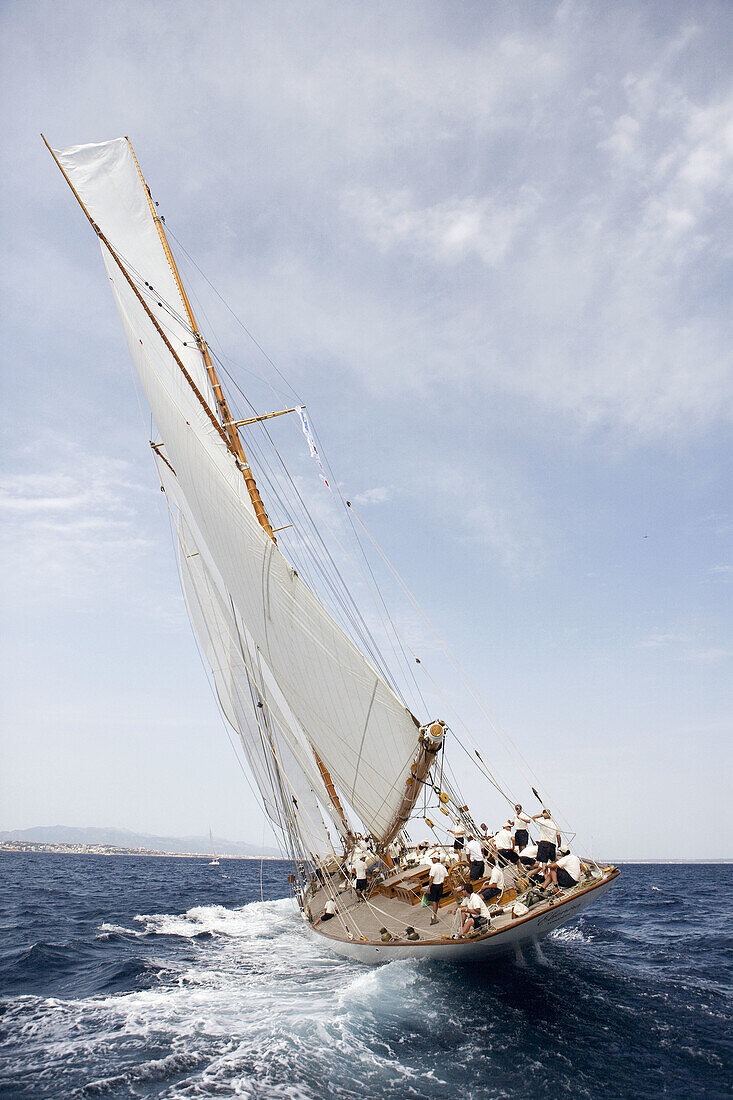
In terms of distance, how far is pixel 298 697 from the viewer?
14.6 meters

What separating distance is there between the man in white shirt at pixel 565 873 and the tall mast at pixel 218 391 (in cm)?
1227

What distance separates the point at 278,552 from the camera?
14.0 metres

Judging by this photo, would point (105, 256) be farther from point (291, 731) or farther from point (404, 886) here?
point (404, 886)

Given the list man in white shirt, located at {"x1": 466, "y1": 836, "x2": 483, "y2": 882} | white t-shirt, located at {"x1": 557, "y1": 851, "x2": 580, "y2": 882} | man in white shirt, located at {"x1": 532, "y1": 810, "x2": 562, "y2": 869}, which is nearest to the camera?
white t-shirt, located at {"x1": 557, "y1": 851, "x2": 580, "y2": 882}

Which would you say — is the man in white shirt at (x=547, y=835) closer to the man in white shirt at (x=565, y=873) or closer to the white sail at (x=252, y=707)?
the man in white shirt at (x=565, y=873)

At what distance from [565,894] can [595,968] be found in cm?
353

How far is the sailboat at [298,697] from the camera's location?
12.5 metres

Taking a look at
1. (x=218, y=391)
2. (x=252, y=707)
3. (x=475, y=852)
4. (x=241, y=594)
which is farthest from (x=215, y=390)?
(x=475, y=852)

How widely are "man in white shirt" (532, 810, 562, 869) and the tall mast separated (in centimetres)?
1134

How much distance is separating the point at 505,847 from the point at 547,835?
1.05 meters

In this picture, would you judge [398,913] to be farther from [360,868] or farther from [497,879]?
[497,879]

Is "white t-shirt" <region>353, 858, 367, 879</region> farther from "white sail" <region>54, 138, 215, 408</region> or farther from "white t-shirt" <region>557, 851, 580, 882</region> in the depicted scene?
"white sail" <region>54, 138, 215, 408</region>

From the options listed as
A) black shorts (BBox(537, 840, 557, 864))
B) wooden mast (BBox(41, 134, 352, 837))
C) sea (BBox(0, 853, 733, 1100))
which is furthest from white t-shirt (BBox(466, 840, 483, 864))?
wooden mast (BBox(41, 134, 352, 837))

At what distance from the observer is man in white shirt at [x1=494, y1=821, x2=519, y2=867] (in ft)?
43.3
